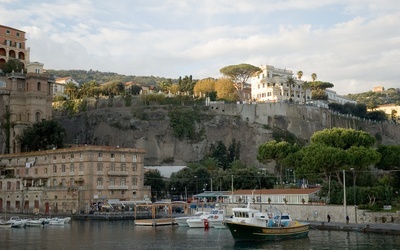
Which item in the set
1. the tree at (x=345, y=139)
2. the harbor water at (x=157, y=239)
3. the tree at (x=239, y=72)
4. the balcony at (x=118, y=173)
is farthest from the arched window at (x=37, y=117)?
the tree at (x=345, y=139)

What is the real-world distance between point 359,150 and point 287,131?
59.8m

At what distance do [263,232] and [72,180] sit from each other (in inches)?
1663

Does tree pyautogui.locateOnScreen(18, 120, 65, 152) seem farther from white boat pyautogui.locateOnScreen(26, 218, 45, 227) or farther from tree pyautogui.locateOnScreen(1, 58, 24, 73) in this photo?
white boat pyautogui.locateOnScreen(26, 218, 45, 227)

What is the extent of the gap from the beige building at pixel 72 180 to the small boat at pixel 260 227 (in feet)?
116

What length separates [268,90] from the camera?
151 meters

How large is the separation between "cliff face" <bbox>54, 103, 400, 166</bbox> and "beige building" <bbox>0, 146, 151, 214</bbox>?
31626mm

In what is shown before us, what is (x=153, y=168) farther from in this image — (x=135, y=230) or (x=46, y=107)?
(x=135, y=230)

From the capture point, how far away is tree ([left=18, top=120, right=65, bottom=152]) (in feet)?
327

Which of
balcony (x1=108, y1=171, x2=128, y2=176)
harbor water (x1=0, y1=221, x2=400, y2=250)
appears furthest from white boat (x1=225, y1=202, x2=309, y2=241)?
balcony (x1=108, y1=171, x2=128, y2=176)

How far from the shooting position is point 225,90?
14150cm

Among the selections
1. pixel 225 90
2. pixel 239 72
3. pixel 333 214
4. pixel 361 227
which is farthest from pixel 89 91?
pixel 361 227

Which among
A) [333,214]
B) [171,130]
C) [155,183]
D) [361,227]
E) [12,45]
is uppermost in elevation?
[12,45]

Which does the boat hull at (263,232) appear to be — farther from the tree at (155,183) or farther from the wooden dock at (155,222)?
the tree at (155,183)

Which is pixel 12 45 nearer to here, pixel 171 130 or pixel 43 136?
pixel 43 136
